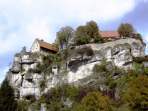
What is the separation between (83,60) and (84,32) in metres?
6.66

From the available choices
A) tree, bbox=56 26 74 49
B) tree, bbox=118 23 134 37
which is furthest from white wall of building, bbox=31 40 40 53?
tree, bbox=118 23 134 37

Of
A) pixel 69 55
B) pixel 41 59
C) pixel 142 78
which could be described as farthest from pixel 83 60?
pixel 142 78

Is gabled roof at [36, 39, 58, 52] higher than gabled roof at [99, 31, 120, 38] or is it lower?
lower

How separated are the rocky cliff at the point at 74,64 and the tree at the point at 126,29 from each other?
5063 mm

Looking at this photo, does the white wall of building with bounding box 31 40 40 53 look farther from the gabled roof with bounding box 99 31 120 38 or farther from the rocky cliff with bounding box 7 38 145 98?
the gabled roof with bounding box 99 31 120 38

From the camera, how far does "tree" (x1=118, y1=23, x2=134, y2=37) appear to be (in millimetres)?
96956

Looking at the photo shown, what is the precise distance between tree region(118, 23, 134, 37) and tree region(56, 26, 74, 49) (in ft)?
31.7

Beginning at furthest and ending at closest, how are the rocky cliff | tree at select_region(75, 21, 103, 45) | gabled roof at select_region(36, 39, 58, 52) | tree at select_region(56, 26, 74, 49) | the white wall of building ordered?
the white wall of building → gabled roof at select_region(36, 39, 58, 52) → tree at select_region(56, 26, 74, 49) → tree at select_region(75, 21, 103, 45) → the rocky cliff

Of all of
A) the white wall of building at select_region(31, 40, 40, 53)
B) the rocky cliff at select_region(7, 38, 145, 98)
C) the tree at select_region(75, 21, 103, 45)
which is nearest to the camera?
the rocky cliff at select_region(7, 38, 145, 98)

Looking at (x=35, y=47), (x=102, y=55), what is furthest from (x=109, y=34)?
(x=35, y=47)

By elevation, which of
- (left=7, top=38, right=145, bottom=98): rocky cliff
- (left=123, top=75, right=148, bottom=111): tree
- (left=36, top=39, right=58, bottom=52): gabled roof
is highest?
(left=36, top=39, right=58, bottom=52): gabled roof

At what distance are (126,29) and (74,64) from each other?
42.5 feet

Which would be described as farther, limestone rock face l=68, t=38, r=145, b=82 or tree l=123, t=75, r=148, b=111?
limestone rock face l=68, t=38, r=145, b=82

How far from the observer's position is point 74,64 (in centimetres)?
9269
